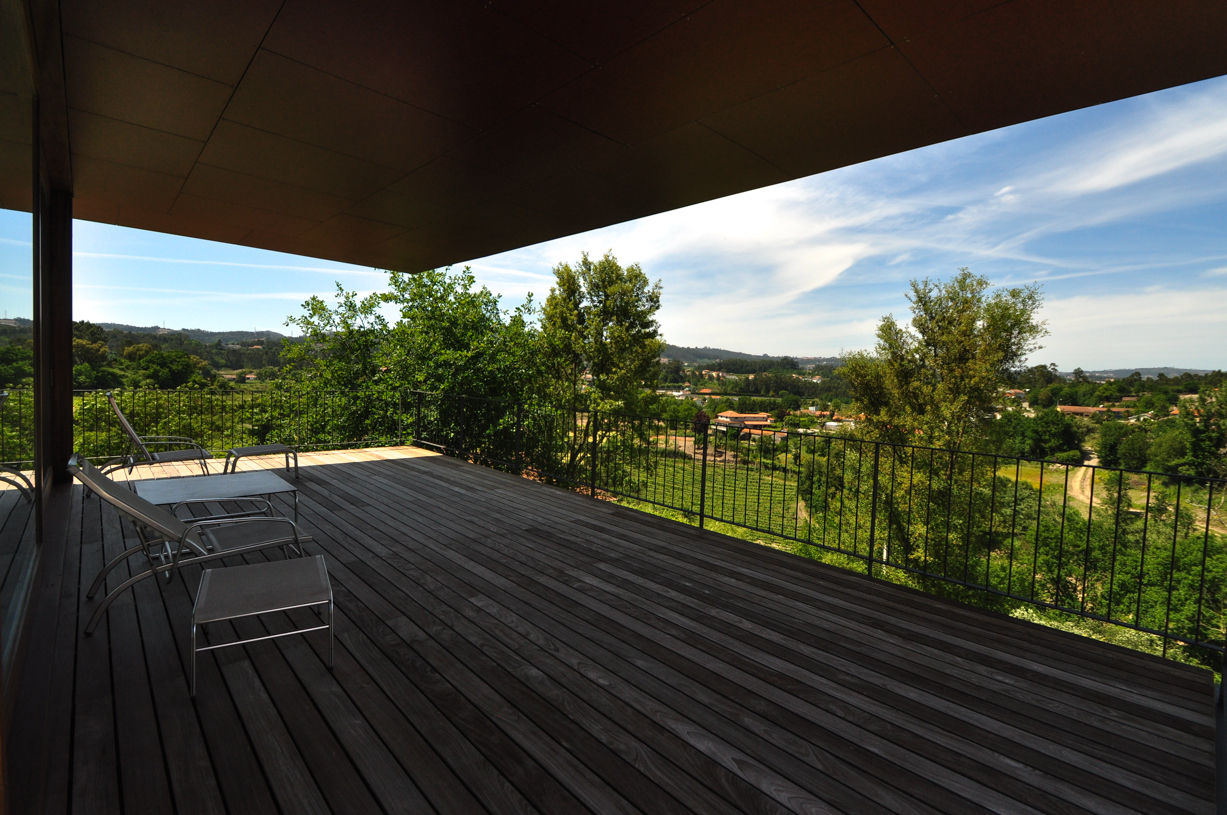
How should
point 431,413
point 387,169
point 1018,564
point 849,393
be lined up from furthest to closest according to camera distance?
point 849,393, point 1018,564, point 431,413, point 387,169

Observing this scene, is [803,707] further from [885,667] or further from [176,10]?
[176,10]

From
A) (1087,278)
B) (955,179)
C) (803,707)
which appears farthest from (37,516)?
(1087,278)

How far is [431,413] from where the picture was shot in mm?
9336

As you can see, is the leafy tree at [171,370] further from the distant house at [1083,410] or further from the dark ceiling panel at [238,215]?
the distant house at [1083,410]

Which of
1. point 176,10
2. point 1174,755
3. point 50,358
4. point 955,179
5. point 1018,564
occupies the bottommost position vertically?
point 1018,564

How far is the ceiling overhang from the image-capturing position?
7.22ft

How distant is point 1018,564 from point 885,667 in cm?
2757

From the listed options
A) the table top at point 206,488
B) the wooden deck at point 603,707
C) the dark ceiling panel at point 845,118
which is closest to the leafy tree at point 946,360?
the dark ceiling panel at point 845,118

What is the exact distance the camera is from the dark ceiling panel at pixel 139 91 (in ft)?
8.68

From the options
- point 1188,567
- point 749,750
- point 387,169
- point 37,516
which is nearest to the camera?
point 749,750

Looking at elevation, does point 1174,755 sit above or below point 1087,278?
below

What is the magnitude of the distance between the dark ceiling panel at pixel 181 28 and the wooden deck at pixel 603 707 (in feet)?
8.68

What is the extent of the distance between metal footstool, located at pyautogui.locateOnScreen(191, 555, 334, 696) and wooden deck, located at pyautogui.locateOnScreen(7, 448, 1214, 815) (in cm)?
28

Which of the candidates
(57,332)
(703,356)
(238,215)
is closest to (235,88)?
(238,215)
